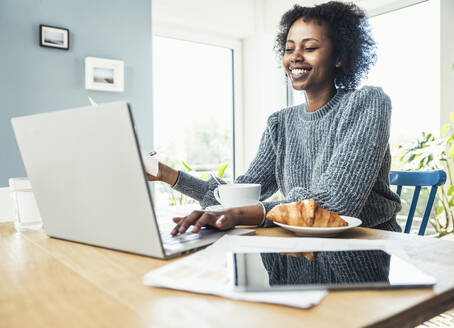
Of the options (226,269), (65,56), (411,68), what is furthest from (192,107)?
(226,269)

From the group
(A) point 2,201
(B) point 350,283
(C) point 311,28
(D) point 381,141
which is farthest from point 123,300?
(A) point 2,201

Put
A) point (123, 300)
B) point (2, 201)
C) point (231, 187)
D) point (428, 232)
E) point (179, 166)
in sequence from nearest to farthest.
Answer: point (123, 300), point (231, 187), point (2, 201), point (428, 232), point (179, 166)

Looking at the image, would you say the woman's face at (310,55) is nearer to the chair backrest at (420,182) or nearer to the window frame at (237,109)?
the chair backrest at (420,182)

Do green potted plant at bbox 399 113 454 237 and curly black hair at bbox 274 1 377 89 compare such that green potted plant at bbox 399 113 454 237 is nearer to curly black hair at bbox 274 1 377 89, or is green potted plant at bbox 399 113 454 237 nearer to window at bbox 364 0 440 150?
window at bbox 364 0 440 150

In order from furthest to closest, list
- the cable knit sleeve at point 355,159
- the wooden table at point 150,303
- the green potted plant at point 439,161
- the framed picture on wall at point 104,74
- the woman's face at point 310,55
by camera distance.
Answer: the framed picture on wall at point 104,74 < the green potted plant at point 439,161 < the woman's face at point 310,55 < the cable knit sleeve at point 355,159 < the wooden table at point 150,303

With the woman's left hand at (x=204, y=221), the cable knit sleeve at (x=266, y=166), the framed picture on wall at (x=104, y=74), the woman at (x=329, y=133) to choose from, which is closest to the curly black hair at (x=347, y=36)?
the woman at (x=329, y=133)

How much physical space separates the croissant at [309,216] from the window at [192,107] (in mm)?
2131

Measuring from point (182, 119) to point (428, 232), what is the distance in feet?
6.36

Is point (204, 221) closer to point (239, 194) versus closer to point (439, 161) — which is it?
point (239, 194)

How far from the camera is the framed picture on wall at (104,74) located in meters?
2.40

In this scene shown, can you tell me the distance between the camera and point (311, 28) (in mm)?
1320

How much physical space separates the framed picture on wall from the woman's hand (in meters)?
1.90

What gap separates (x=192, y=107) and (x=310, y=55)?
6.31 feet

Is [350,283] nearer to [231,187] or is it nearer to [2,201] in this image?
[231,187]
